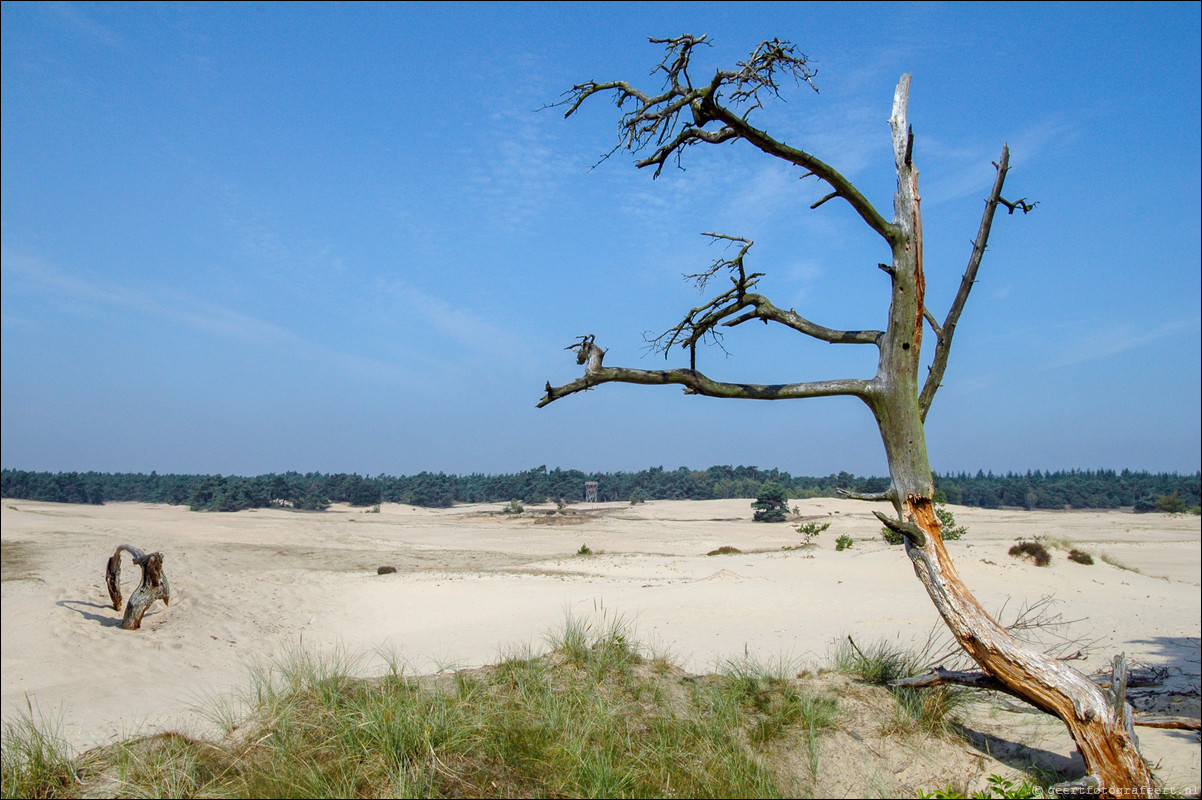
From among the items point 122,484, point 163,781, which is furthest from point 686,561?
point 122,484

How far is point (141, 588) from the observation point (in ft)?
36.1

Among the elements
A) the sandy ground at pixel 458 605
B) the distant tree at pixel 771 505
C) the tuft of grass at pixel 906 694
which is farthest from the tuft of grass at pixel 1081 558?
the distant tree at pixel 771 505

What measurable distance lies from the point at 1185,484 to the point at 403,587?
6545 cm

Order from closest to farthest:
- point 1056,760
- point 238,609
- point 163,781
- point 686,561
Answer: point 163,781 → point 1056,760 → point 238,609 → point 686,561

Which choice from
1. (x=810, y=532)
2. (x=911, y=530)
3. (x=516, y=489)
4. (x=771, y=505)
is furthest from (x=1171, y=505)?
(x=911, y=530)

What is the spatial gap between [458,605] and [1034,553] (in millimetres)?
12966

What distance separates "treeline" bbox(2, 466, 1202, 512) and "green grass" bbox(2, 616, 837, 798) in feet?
118

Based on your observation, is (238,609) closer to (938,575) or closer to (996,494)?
(938,575)

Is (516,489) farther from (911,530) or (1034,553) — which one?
(911,530)

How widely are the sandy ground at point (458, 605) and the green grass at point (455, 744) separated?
1.16 metres

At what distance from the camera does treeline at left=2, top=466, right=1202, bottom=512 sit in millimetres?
46500

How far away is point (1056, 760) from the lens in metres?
4.93

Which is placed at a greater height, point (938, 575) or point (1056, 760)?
point (938, 575)

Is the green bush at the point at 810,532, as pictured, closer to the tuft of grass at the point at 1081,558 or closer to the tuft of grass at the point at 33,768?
the tuft of grass at the point at 1081,558
